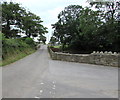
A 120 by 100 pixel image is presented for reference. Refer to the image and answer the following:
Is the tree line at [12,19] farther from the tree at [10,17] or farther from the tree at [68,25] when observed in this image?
the tree at [68,25]

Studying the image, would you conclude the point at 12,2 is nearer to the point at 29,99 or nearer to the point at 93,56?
the point at 93,56

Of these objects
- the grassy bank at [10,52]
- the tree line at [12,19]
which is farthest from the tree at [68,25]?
the grassy bank at [10,52]

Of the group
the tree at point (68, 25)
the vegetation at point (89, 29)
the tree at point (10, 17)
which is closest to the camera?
the vegetation at point (89, 29)

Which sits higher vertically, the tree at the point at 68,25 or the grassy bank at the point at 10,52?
the tree at the point at 68,25

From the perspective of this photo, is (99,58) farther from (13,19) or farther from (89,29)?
(13,19)

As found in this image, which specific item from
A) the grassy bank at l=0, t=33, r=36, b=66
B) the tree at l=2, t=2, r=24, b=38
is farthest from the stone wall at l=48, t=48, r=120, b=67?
the tree at l=2, t=2, r=24, b=38

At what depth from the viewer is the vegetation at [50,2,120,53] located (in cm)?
2226

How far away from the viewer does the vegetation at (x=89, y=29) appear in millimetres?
22261

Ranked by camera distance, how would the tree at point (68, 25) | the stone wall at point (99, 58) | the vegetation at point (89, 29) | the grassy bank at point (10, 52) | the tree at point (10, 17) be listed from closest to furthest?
the stone wall at point (99, 58), the grassy bank at point (10, 52), the vegetation at point (89, 29), the tree at point (10, 17), the tree at point (68, 25)

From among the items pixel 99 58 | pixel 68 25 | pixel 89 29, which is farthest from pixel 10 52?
pixel 68 25

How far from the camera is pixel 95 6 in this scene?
23.3 m

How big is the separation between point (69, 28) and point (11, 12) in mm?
17203

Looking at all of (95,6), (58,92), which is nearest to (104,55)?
(58,92)

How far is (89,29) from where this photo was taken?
2802 cm
